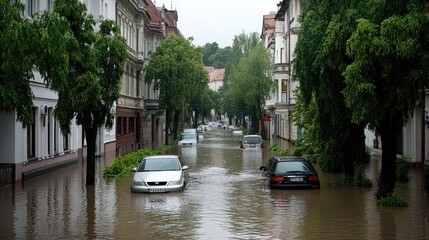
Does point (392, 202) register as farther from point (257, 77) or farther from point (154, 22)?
point (257, 77)

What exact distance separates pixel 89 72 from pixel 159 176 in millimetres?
4296

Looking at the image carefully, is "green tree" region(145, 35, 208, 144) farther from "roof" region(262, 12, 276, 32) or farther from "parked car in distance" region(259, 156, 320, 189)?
"roof" region(262, 12, 276, 32)

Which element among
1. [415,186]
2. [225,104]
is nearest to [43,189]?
[415,186]

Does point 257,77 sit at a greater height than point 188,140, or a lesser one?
greater

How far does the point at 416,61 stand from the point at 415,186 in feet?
27.4

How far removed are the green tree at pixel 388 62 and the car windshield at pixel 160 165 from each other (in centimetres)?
800

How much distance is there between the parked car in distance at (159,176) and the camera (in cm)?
2161

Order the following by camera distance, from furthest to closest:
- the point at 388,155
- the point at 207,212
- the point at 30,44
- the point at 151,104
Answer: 1. the point at 151,104
2. the point at 388,155
3. the point at 207,212
4. the point at 30,44

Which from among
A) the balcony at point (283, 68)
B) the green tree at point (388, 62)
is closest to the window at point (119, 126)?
the balcony at point (283, 68)

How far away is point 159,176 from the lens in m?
22.0

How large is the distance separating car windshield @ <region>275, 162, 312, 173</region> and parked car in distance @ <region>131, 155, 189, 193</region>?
134 inches

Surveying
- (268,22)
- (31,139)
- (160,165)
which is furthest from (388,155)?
(268,22)

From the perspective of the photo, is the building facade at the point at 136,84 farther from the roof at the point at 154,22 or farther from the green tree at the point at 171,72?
the green tree at the point at 171,72

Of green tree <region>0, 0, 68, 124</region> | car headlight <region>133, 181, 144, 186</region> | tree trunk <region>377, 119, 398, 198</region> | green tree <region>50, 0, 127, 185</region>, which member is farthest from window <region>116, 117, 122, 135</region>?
green tree <region>0, 0, 68, 124</region>
